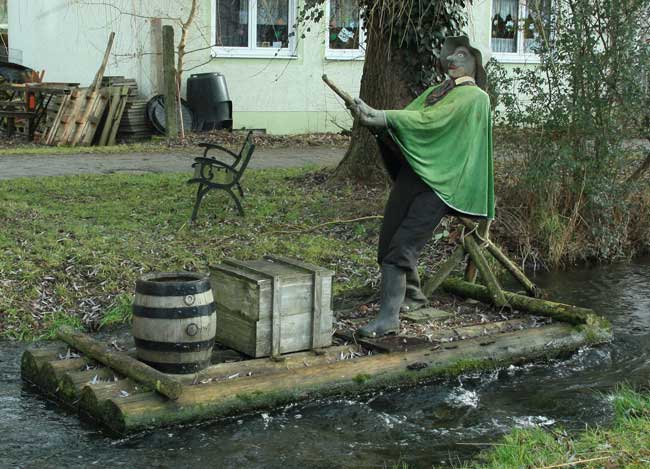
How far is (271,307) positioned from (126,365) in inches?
41.1

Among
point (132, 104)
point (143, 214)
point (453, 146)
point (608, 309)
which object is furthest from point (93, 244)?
point (132, 104)

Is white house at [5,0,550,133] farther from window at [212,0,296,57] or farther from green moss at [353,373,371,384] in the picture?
green moss at [353,373,371,384]

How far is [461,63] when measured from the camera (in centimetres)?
743

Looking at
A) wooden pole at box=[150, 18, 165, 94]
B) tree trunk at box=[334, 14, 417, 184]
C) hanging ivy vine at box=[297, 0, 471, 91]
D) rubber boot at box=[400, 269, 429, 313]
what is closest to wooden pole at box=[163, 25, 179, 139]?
wooden pole at box=[150, 18, 165, 94]

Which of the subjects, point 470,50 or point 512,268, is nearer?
point 470,50

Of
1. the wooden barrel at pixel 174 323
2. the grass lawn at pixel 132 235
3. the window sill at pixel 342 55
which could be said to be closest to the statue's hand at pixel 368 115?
the wooden barrel at pixel 174 323

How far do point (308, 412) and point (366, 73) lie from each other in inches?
300

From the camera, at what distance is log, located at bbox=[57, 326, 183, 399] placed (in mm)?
6062

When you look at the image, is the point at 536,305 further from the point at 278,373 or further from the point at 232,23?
the point at 232,23

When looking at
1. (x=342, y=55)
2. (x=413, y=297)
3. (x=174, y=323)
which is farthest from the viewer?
(x=342, y=55)

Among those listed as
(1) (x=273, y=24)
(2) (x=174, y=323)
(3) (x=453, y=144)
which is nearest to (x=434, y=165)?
(3) (x=453, y=144)

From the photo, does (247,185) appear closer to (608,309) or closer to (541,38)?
(541,38)

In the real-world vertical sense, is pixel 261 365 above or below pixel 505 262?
below

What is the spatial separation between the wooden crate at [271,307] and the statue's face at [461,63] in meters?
1.74
